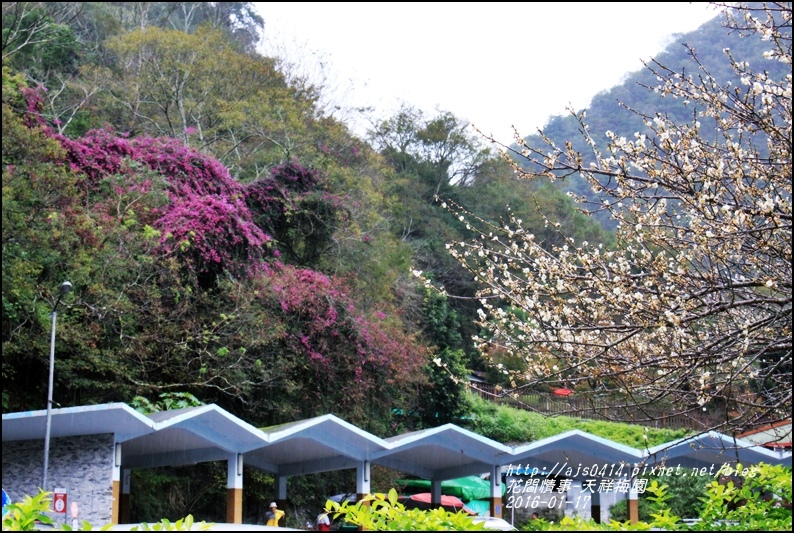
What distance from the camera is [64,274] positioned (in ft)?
46.6

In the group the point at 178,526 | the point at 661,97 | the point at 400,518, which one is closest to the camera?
the point at 178,526

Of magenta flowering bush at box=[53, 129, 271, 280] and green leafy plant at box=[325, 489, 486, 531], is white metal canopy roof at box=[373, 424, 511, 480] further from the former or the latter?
green leafy plant at box=[325, 489, 486, 531]

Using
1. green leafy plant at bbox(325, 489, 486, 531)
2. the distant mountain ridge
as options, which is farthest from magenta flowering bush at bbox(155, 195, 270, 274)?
green leafy plant at bbox(325, 489, 486, 531)

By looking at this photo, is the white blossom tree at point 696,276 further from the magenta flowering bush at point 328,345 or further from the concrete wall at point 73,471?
the magenta flowering bush at point 328,345

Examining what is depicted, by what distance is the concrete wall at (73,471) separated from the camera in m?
11.9

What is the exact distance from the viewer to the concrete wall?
11922mm

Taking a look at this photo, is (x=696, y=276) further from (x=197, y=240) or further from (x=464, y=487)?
(x=464, y=487)

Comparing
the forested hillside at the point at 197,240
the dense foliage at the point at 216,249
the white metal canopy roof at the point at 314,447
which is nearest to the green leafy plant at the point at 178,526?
the dense foliage at the point at 216,249

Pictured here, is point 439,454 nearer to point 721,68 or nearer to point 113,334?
point 113,334

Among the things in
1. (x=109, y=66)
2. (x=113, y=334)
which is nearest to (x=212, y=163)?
(x=113, y=334)

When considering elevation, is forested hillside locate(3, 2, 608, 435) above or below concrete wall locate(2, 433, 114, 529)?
above

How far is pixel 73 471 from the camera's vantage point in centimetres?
1233

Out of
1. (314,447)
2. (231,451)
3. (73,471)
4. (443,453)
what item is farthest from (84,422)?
(443,453)

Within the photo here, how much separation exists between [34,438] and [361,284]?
10.5 m
